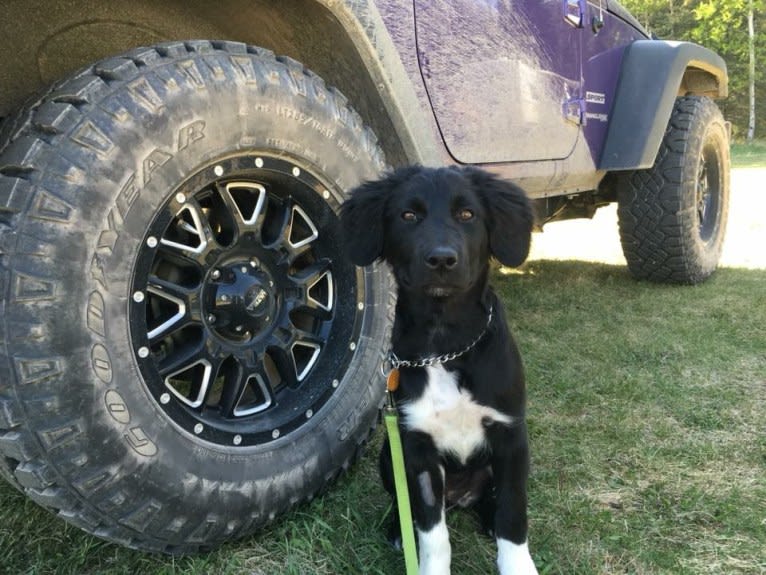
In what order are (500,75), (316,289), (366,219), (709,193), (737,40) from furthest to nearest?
(737,40)
(709,193)
(500,75)
(316,289)
(366,219)

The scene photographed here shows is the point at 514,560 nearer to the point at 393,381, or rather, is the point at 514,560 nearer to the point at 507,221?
the point at 393,381

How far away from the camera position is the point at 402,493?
5.64ft

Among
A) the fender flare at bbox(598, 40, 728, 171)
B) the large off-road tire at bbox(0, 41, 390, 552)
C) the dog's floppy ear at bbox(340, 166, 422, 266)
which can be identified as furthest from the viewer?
the fender flare at bbox(598, 40, 728, 171)

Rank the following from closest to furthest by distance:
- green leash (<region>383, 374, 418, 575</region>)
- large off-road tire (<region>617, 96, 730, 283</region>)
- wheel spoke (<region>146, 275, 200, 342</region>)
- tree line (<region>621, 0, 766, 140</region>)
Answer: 1. green leash (<region>383, 374, 418, 575</region>)
2. wheel spoke (<region>146, 275, 200, 342</region>)
3. large off-road tire (<region>617, 96, 730, 283</region>)
4. tree line (<region>621, 0, 766, 140</region>)

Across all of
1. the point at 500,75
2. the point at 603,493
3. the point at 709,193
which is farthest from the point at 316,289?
the point at 709,193

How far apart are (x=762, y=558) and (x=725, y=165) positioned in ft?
14.2

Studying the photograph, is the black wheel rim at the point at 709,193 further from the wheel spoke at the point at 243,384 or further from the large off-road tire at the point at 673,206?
the wheel spoke at the point at 243,384

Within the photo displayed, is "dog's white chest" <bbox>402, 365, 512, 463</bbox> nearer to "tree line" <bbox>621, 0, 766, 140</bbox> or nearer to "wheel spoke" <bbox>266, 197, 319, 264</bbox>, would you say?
"wheel spoke" <bbox>266, 197, 319, 264</bbox>

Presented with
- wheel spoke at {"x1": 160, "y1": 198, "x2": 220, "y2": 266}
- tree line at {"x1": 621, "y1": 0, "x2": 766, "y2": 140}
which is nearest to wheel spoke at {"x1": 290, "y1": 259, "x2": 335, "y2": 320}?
wheel spoke at {"x1": 160, "y1": 198, "x2": 220, "y2": 266}

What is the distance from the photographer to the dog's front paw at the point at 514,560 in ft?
5.64

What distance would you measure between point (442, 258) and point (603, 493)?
1.05 m

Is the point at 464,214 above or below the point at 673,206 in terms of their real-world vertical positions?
above

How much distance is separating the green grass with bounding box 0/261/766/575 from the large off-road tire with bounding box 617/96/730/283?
1028 mm

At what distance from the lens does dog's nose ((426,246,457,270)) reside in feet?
5.65
